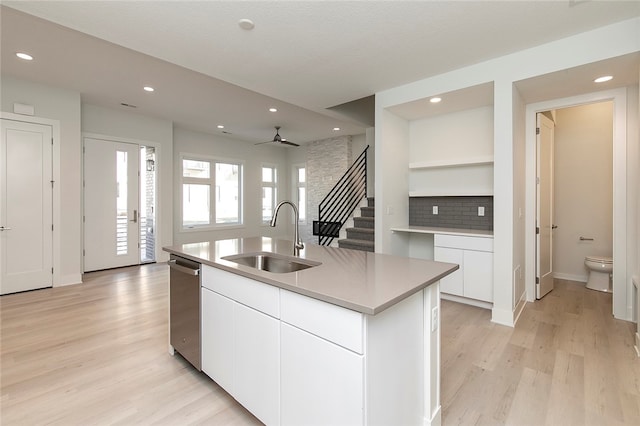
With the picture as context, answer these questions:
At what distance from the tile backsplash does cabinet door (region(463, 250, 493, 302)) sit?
2.46 ft

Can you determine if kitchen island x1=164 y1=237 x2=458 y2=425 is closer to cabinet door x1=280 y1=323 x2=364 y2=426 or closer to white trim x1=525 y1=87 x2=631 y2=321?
cabinet door x1=280 y1=323 x2=364 y2=426

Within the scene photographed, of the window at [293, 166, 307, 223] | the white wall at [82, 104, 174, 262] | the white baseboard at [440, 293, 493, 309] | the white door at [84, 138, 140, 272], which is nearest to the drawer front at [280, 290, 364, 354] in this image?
the white baseboard at [440, 293, 493, 309]

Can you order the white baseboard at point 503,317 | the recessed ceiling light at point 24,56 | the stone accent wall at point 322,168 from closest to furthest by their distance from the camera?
the white baseboard at point 503,317 < the recessed ceiling light at point 24,56 < the stone accent wall at point 322,168

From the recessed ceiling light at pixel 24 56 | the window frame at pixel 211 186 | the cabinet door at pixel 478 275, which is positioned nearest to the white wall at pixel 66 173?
the recessed ceiling light at pixel 24 56

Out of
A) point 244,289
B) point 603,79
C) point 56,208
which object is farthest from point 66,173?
point 603,79

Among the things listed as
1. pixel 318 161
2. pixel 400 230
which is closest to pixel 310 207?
pixel 318 161

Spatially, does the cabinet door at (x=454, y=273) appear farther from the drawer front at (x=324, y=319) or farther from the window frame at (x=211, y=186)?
the window frame at (x=211, y=186)

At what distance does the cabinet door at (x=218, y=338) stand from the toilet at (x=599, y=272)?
197 inches

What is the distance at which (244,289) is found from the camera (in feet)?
5.58

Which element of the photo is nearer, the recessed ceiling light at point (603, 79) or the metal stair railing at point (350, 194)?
the recessed ceiling light at point (603, 79)

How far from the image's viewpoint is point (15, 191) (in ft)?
13.6

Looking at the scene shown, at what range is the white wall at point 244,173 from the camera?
690 cm

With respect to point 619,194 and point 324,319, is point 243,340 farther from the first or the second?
point 619,194

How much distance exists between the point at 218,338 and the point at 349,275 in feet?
3.33
